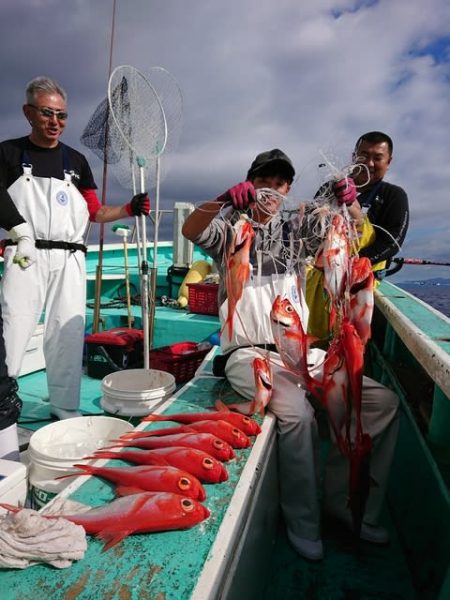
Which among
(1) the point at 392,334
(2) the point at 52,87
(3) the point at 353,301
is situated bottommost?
(1) the point at 392,334

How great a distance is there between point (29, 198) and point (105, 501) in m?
2.84

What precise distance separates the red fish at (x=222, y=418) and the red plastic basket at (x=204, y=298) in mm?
3363

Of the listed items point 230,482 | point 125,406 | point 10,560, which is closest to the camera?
point 10,560

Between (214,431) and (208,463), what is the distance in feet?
1.01

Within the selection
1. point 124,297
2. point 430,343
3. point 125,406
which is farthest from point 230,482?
point 124,297

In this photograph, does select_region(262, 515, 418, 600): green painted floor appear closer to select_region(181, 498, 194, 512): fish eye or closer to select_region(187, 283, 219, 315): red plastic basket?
select_region(181, 498, 194, 512): fish eye

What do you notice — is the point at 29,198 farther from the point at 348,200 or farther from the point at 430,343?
the point at 430,343

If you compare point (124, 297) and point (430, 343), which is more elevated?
point (430, 343)

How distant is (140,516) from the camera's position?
1.40 metres

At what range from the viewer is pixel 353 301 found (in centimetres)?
230

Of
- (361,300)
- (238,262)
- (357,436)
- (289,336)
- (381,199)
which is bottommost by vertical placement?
(357,436)

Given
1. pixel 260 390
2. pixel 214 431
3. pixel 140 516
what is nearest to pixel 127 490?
pixel 140 516

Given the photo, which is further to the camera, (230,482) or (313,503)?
(313,503)

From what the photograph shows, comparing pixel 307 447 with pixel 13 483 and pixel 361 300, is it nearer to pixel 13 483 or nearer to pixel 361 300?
pixel 361 300
